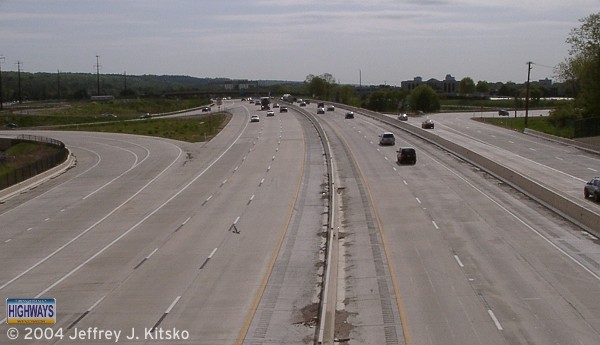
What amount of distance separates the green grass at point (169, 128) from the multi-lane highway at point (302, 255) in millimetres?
35292

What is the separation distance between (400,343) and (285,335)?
2699mm

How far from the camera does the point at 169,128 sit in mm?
112250

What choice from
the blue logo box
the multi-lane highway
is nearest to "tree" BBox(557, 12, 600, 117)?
the multi-lane highway

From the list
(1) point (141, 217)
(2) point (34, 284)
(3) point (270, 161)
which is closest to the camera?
(2) point (34, 284)

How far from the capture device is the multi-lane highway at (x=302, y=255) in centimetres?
1948

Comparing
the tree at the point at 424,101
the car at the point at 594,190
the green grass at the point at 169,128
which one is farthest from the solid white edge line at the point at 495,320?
the tree at the point at 424,101

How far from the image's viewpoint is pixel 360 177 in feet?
168

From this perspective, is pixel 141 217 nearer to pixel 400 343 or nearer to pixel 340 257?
pixel 340 257

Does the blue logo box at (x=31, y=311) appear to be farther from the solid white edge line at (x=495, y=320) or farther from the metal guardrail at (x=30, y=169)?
the metal guardrail at (x=30, y=169)

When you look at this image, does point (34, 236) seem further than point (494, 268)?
Yes

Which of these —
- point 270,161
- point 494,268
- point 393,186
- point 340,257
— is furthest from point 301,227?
point 270,161

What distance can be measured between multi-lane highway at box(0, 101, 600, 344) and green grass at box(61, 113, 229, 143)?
3529 centimetres

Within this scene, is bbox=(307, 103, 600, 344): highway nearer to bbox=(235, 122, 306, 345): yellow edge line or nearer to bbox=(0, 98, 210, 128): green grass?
bbox=(235, 122, 306, 345): yellow edge line

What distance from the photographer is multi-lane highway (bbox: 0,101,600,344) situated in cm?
Answer: 1948
